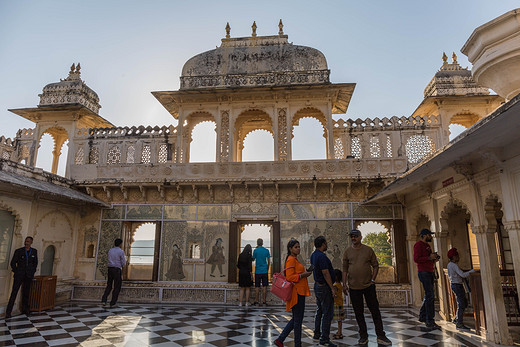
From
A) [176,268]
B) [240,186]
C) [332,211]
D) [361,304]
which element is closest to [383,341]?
[361,304]

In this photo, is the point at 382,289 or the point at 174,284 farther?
the point at 174,284

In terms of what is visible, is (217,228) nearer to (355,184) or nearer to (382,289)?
(355,184)

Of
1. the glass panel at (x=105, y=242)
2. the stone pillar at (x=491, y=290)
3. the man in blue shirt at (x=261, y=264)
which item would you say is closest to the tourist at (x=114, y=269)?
the glass panel at (x=105, y=242)

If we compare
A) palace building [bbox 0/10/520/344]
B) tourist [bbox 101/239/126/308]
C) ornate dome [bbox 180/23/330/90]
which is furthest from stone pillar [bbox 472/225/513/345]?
tourist [bbox 101/239/126/308]

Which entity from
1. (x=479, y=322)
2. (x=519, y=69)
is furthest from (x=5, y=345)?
(x=519, y=69)

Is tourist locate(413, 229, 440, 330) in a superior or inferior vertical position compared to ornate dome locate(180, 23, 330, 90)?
inferior

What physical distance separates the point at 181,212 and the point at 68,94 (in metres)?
8.22

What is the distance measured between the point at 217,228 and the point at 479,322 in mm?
7207

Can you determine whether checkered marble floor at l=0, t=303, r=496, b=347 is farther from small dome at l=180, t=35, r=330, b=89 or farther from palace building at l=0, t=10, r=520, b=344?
small dome at l=180, t=35, r=330, b=89

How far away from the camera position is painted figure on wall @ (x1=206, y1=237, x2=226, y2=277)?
10.7 meters

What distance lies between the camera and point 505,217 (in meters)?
5.59

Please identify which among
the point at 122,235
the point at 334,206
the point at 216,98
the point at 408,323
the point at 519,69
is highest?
the point at 216,98

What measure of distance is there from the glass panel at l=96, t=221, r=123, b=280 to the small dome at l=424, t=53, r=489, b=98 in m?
12.5

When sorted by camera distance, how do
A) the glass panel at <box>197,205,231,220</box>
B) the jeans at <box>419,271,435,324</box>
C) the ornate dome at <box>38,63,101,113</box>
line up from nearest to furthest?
the jeans at <box>419,271,435,324</box>
the glass panel at <box>197,205,231,220</box>
the ornate dome at <box>38,63,101,113</box>
